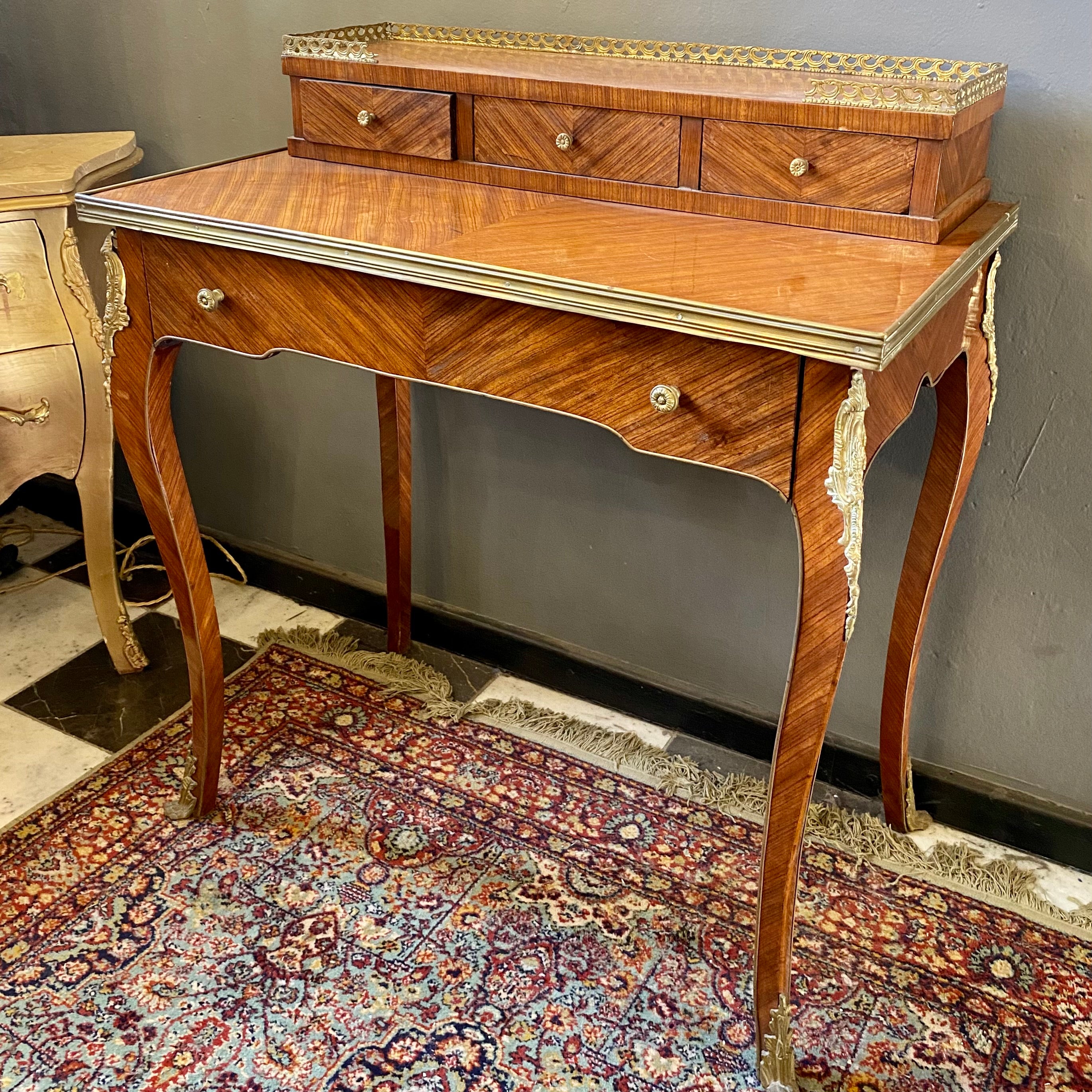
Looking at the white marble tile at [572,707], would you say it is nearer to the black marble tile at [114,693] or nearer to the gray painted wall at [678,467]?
the gray painted wall at [678,467]

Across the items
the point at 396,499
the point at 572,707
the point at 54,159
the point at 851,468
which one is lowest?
the point at 572,707

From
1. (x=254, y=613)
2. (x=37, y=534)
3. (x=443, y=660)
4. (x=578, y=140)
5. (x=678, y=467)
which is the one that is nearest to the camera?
(x=578, y=140)

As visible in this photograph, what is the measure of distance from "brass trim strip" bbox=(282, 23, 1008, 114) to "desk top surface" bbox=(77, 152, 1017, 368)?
14 centimetres

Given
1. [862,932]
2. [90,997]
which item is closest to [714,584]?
[862,932]

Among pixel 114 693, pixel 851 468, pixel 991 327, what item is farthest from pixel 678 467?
pixel 114 693

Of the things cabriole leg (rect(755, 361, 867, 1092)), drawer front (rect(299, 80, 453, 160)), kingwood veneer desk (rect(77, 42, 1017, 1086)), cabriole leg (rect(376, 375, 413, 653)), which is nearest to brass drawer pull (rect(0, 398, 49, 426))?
kingwood veneer desk (rect(77, 42, 1017, 1086))

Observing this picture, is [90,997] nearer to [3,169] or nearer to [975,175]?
[3,169]

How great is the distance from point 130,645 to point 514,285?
1.26m

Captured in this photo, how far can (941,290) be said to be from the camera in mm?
1106

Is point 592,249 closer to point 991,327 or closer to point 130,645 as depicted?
point 991,327

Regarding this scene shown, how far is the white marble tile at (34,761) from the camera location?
179cm

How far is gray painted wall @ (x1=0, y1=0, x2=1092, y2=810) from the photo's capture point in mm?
1431

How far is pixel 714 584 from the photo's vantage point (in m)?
1.84

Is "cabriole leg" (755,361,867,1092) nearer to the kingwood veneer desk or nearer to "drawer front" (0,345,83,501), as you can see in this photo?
the kingwood veneer desk
